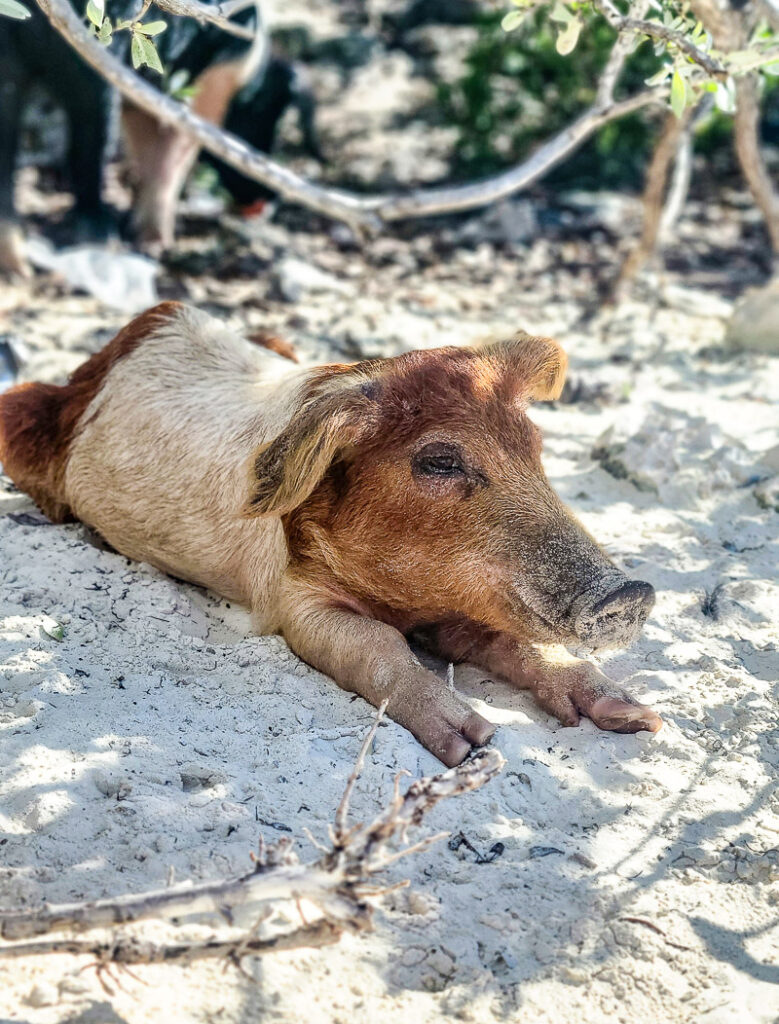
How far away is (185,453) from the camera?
4195 millimetres

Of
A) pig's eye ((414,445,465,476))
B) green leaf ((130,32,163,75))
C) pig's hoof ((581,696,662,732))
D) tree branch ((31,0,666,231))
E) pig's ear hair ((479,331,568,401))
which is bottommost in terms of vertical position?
pig's hoof ((581,696,662,732))

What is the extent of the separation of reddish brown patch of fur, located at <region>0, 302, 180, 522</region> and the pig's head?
107 centimetres

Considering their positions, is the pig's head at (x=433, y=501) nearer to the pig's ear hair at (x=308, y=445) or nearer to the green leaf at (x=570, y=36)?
the pig's ear hair at (x=308, y=445)

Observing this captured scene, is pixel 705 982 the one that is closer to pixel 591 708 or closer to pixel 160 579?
pixel 591 708

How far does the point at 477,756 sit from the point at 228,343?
2.15 metres

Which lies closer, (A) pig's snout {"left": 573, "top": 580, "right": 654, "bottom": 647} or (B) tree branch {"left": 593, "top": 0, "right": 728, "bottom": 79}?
(A) pig's snout {"left": 573, "top": 580, "right": 654, "bottom": 647}

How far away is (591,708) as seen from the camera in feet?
11.4

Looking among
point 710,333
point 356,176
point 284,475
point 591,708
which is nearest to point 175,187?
point 356,176

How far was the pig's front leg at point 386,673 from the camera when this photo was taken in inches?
130

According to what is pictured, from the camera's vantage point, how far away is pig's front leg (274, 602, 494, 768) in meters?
3.29

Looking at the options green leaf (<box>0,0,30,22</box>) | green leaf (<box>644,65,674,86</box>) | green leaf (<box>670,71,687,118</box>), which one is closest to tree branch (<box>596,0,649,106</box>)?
green leaf (<box>644,65,674,86</box>)

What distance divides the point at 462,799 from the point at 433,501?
91 centimetres

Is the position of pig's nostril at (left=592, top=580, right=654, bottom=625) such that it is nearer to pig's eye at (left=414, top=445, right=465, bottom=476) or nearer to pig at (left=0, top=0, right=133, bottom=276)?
pig's eye at (left=414, top=445, right=465, bottom=476)

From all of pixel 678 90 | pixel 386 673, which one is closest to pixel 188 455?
pixel 386 673
